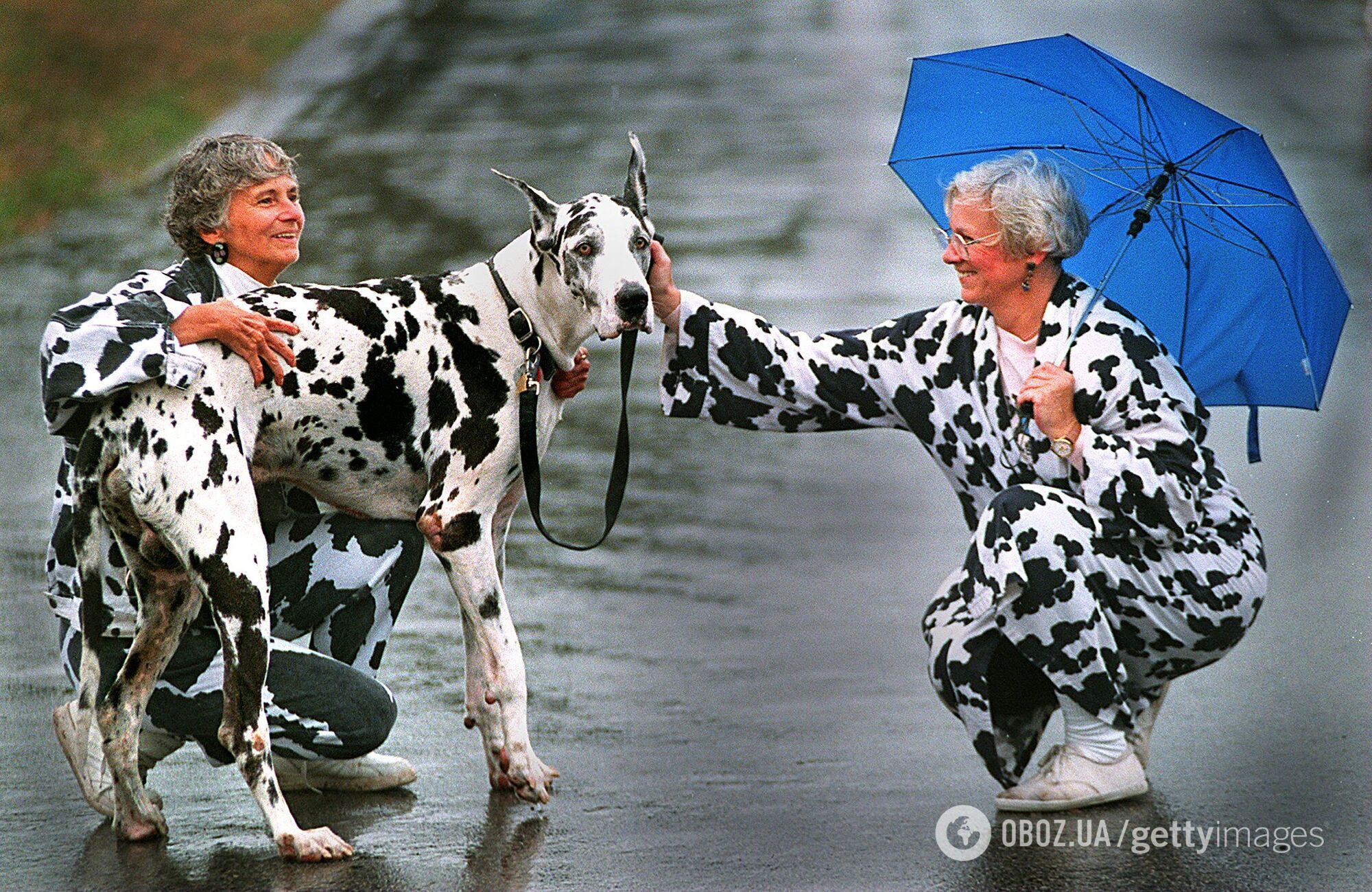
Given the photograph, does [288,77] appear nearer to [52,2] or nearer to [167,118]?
[167,118]

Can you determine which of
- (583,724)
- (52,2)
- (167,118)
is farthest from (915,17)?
(583,724)

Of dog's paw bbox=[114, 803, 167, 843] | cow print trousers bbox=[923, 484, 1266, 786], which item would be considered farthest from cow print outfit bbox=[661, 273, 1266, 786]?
dog's paw bbox=[114, 803, 167, 843]

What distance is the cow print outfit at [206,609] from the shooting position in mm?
4156

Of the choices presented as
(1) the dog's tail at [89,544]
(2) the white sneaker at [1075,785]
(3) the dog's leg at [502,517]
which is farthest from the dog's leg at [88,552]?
(2) the white sneaker at [1075,785]

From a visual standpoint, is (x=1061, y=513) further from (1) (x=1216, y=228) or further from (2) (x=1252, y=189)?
(2) (x=1252, y=189)

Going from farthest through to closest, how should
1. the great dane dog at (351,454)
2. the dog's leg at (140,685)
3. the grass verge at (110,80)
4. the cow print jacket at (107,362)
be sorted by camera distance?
the grass verge at (110,80)
the dog's leg at (140,685)
the great dane dog at (351,454)
the cow print jacket at (107,362)

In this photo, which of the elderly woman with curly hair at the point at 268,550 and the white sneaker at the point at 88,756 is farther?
the white sneaker at the point at 88,756

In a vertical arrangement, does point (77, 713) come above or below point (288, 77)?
above

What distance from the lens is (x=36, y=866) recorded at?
14.0 feet

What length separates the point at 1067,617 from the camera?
459 centimetres

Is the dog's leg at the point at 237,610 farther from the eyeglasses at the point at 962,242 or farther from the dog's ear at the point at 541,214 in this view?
the eyeglasses at the point at 962,242

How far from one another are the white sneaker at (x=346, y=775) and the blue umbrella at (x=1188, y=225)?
7.23ft

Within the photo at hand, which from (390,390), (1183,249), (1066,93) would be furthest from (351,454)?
(1183,249)

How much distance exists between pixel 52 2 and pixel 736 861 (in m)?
15.0
